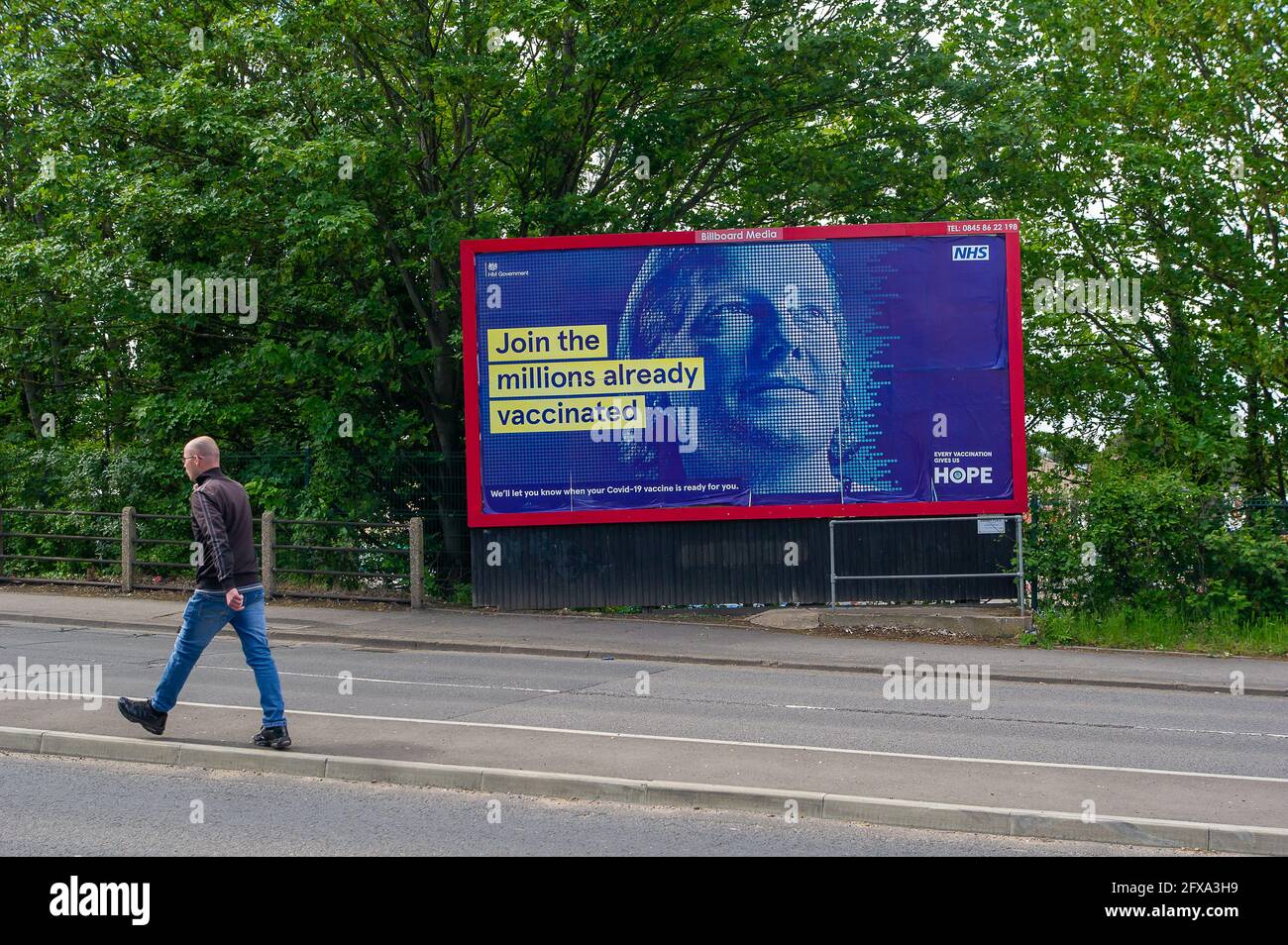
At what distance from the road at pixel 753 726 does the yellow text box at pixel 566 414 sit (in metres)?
4.01

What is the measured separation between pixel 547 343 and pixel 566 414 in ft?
3.27

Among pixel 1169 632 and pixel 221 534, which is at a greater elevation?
pixel 221 534

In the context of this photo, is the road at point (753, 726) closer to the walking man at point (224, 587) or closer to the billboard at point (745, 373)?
the walking man at point (224, 587)

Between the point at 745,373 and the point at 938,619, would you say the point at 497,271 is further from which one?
the point at 938,619

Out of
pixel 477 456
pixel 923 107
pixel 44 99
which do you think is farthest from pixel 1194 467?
pixel 44 99

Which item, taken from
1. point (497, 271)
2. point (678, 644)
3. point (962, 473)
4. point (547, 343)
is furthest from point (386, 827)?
point (962, 473)

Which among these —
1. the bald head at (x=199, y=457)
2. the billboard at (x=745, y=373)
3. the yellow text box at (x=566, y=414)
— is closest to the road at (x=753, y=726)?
the bald head at (x=199, y=457)

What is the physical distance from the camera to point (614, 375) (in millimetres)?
16609

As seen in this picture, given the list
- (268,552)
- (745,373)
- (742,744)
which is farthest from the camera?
(268,552)

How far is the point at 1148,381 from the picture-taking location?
2336 cm

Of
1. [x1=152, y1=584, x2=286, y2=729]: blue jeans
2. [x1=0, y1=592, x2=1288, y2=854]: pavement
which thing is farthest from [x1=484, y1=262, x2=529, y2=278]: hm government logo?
[x1=152, y1=584, x2=286, y2=729]: blue jeans

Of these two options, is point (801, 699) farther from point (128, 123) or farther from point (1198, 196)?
point (1198, 196)

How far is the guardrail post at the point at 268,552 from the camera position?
1791 centimetres

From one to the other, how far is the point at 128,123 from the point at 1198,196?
18.3 m
